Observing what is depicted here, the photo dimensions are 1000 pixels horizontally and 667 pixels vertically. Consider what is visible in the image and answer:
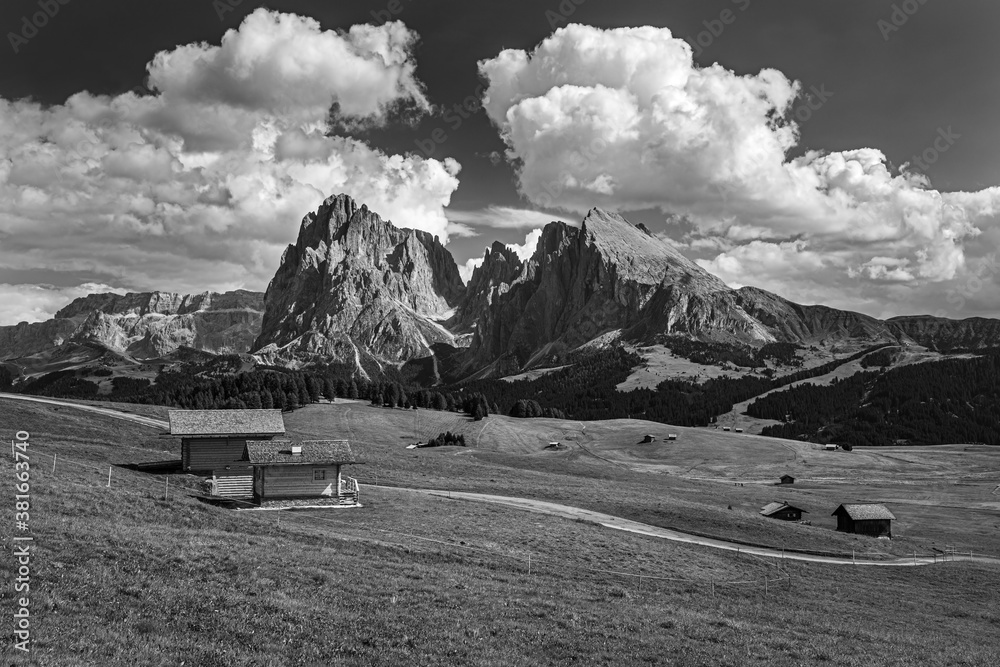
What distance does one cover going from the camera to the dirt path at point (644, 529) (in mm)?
57562

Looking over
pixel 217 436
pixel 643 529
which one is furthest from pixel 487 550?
pixel 217 436

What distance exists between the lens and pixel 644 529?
61.7 m

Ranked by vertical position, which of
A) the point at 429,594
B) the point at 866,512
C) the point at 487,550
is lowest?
the point at 866,512

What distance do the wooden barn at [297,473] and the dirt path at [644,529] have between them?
1140 cm

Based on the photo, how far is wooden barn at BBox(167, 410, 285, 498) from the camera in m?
71.8

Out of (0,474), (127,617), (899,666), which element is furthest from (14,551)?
(899,666)

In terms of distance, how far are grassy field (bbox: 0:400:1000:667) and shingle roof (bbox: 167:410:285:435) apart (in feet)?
39.1

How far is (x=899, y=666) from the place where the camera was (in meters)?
22.9

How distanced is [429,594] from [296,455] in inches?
1511

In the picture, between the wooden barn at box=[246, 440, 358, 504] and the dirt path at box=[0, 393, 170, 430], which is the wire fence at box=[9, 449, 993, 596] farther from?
the dirt path at box=[0, 393, 170, 430]

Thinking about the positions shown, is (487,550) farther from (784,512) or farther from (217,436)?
(784,512)

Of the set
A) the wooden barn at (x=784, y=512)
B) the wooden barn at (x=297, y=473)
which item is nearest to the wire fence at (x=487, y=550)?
the wooden barn at (x=297, y=473)

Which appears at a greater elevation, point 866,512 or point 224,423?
point 224,423

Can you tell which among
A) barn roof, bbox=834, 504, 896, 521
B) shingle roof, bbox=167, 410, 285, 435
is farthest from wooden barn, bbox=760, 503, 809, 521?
shingle roof, bbox=167, 410, 285, 435
